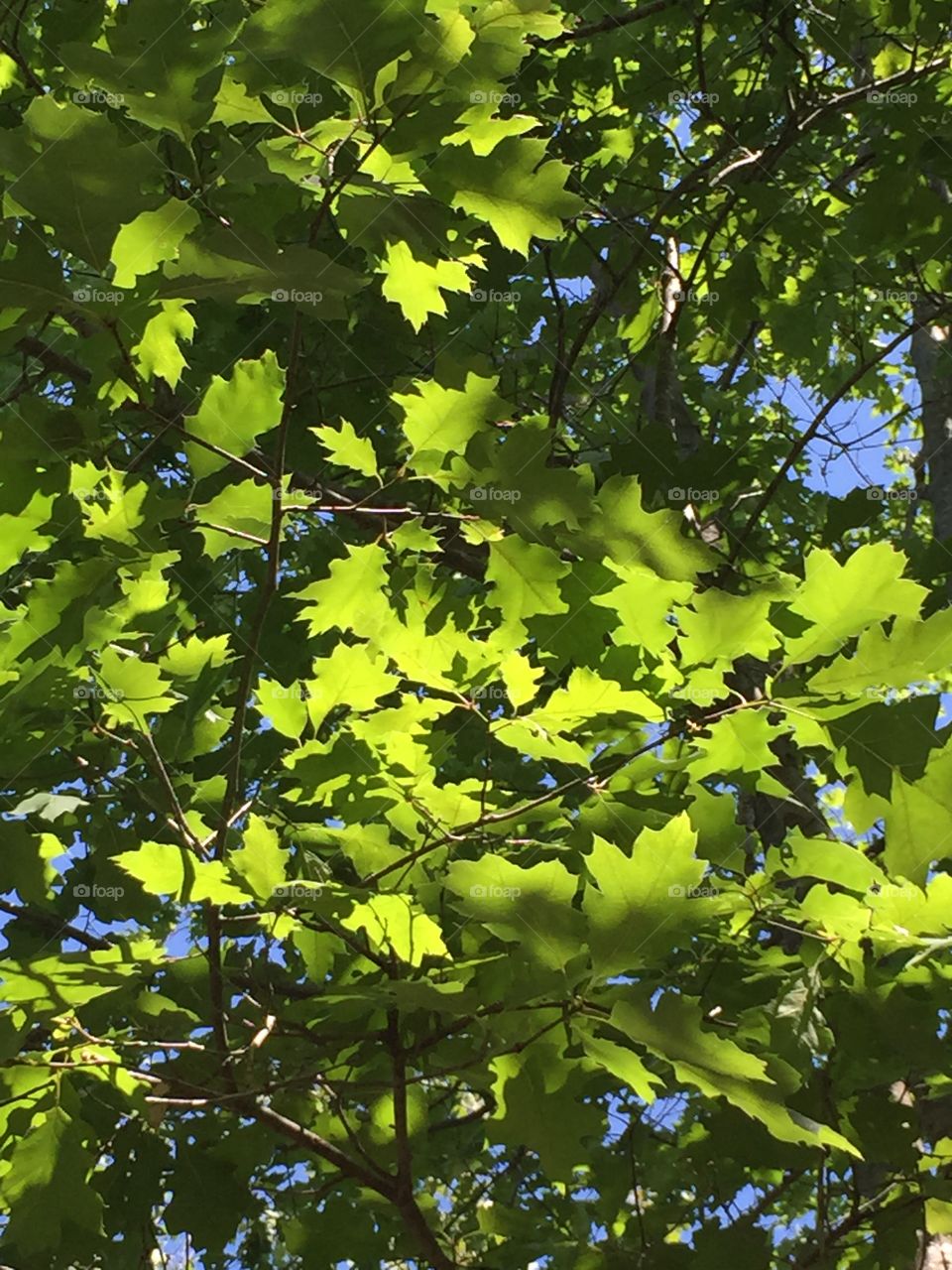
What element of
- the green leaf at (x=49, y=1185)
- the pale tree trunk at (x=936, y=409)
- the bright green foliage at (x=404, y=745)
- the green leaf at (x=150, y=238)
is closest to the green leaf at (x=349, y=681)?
the bright green foliage at (x=404, y=745)

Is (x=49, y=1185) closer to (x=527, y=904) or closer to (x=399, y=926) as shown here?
(x=399, y=926)

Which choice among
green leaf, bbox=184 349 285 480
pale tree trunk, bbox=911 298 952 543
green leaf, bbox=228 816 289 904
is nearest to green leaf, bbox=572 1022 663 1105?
green leaf, bbox=228 816 289 904

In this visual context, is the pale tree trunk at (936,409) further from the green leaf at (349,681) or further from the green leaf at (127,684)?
the green leaf at (127,684)

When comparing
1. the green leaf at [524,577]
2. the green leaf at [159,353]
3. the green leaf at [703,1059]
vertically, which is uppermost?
the green leaf at [159,353]

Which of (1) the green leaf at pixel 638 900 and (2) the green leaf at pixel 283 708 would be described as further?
(2) the green leaf at pixel 283 708

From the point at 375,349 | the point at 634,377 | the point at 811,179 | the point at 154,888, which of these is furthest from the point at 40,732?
the point at 811,179

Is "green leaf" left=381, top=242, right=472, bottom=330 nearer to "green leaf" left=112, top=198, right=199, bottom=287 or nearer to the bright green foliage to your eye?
the bright green foliage

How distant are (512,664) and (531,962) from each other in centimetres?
36

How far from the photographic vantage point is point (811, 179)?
3584mm

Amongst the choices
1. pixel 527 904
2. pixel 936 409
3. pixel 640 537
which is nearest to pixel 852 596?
pixel 640 537

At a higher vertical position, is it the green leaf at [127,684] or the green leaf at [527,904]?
the green leaf at [127,684]

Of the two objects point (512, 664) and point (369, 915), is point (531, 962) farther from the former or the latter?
point (512, 664)

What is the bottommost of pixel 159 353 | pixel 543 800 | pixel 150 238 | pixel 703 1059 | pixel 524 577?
pixel 703 1059

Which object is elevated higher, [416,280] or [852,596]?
[416,280]
